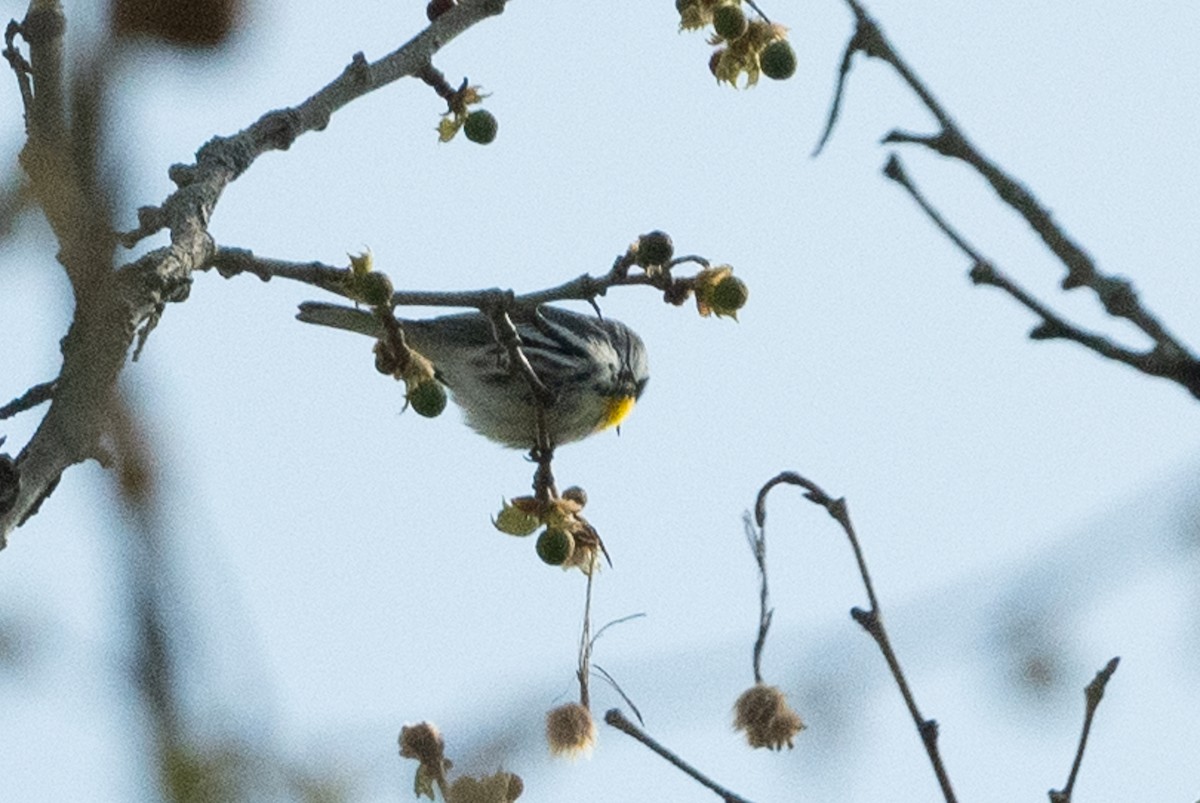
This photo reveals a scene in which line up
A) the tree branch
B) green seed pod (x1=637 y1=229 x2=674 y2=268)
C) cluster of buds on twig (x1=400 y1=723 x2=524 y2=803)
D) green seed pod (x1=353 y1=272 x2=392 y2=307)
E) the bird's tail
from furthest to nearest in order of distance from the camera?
the bird's tail
green seed pod (x1=637 y1=229 x2=674 y2=268)
green seed pod (x1=353 y1=272 x2=392 y2=307)
cluster of buds on twig (x1=400 y1=723 x2=524 y2=803)
the tree branch

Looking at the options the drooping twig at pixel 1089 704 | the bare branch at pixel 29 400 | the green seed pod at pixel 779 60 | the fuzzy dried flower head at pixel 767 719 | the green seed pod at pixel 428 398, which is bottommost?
the drooping twig at pixel 1089 704

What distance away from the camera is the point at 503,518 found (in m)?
4.52

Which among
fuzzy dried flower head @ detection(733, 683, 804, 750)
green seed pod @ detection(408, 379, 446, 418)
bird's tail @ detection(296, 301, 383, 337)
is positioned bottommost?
fuzzy dried flower head @ detection(733, 683, 804, 750)

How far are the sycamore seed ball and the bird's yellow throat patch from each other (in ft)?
12.8

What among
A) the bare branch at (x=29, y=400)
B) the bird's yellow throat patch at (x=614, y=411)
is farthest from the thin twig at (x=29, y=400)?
the bird's yellow throat patch at (x=614, y=411)

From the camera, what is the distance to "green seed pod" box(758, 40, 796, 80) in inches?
187

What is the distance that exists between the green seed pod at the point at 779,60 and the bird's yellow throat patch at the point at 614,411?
3.90 meters

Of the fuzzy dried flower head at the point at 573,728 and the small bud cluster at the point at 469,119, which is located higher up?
the small bud cluster at the point at 469,119

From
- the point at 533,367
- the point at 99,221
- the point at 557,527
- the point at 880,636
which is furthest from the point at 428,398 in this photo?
the point at 99,221

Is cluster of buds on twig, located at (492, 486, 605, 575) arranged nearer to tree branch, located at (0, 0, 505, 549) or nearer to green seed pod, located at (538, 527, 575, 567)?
green seed pod, located at (538, 527, 575, 567)

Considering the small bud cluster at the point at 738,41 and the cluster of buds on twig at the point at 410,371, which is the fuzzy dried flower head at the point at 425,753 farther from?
the small bud cluster at the point at 738,41

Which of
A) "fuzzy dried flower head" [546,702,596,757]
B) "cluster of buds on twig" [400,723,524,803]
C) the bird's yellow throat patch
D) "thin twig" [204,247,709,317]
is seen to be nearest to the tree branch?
"thin twig" [204,247,709,317]

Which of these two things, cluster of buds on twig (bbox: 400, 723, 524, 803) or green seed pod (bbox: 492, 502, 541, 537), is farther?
green seed pod (bbox: 492, 502, 541, 537)

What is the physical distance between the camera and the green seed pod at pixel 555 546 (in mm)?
4410
